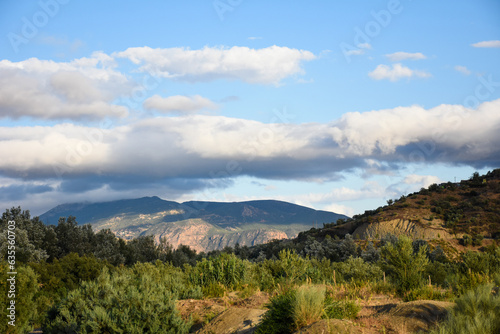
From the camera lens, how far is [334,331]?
28.8 ft

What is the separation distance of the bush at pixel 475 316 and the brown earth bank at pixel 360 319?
17.8 inches

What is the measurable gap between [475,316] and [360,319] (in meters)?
3.38

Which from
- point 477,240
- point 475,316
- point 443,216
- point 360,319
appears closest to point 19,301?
point 360,319

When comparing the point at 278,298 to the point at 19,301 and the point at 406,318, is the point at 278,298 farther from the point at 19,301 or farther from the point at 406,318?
the point at 19,301

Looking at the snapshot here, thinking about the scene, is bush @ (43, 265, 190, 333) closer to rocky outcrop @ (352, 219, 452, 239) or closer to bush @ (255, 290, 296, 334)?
bush @ (255, 290, 296, 334)

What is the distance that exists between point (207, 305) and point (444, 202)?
71181 mm

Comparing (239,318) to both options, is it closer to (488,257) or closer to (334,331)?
(334,331)

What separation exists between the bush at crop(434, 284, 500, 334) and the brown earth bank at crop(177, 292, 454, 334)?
1.48 ft

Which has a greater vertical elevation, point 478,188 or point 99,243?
point 478,188

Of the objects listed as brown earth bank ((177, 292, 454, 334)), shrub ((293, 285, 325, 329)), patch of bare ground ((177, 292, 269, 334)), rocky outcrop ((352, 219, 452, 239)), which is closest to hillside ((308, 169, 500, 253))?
rocky outcrop ((352, 219, 452, 239))

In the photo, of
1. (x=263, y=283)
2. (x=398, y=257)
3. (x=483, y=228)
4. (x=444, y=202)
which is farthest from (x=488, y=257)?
(x=444, y=202)

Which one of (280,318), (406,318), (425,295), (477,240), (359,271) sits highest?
(280,318)

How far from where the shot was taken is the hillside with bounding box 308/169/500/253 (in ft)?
216

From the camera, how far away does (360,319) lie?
10641 mm
